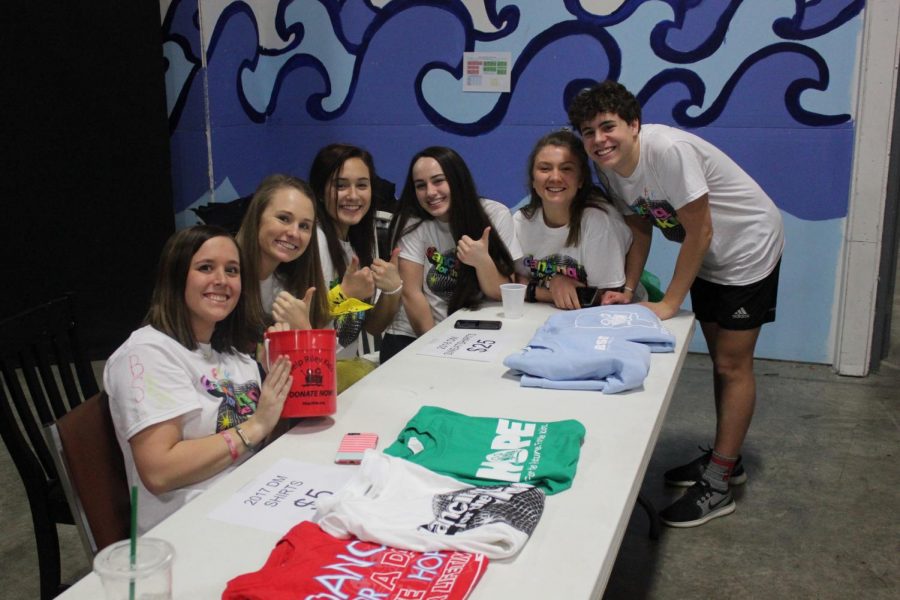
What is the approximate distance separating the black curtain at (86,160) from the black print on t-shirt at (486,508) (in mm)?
4189

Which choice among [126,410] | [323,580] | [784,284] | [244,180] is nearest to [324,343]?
[126,410]

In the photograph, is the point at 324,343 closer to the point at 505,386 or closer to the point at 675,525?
the point at 505,386

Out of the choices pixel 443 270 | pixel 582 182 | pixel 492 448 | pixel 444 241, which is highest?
pixel 582 182

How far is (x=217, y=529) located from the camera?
4.44 feet

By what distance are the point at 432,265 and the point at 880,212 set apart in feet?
9.18

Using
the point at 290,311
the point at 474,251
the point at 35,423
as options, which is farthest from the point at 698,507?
the point at 35,423

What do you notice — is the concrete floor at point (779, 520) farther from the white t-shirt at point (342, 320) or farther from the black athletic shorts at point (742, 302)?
the white t-shirt at point (342, 320)

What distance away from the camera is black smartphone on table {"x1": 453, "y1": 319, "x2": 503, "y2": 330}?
263 cm

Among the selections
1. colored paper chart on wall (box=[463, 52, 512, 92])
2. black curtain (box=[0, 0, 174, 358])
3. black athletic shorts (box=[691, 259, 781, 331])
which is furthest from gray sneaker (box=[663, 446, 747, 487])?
black curtain (box=[0, 0, 174, 358])

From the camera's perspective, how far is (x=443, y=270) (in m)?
3.03

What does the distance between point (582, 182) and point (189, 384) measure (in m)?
1.62

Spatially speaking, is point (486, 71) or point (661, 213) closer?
point (661, 213)

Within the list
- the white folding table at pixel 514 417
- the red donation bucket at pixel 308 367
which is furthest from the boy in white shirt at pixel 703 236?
the red donation bucket at pixel 308 367

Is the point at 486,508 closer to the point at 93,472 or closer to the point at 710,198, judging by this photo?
the point at 93,472
